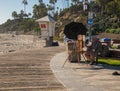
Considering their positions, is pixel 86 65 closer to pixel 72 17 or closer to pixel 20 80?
pixel 20 80

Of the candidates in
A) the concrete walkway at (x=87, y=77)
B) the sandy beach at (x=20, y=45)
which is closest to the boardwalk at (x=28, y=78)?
the concrete walkway at (x=87, y=77)

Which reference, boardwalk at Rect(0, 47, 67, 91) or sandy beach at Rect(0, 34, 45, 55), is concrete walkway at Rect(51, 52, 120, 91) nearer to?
boardwalk at Rect(0, 47, 67, 91)

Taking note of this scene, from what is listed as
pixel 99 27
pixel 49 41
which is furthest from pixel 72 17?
pixel 49 41

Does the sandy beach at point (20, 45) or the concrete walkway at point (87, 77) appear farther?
the sandy beach at point (20, 45)

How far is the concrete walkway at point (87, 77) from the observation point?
1015 centimetres

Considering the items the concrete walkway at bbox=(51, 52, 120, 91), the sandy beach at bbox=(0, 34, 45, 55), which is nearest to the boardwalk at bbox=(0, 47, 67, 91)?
the concrete walkway at bbox=(51, 52, 120, 91)

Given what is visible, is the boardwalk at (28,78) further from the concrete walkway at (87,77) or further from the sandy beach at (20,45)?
the sandy beach at (20,45)

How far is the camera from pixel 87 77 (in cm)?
1204

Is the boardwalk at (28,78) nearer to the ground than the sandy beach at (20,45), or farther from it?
farther from it

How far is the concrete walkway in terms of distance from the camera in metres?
10.1

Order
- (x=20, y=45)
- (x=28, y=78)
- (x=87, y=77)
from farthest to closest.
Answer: (x=20, y=45) < (x=87, y=77) < (x=28, y=78)

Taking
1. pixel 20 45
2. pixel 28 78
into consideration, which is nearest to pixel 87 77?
pixel 28 78

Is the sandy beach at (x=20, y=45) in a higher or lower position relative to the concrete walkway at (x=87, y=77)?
lower

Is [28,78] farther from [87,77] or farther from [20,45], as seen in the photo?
[20,45]
